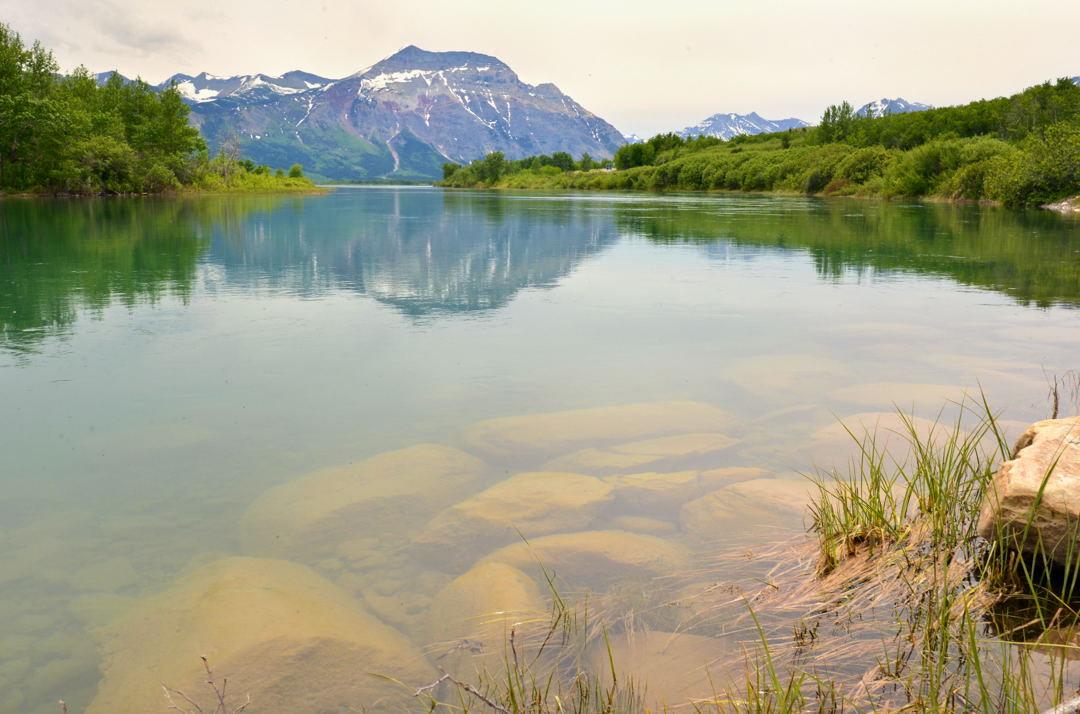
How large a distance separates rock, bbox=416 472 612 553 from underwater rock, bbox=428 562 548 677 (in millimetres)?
544

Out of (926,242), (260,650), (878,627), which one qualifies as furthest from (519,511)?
(926,242)

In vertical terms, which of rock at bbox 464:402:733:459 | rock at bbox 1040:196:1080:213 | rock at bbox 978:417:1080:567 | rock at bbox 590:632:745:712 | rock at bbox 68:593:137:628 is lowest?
rock at bbox 590:632:745:712

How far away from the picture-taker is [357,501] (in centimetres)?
591

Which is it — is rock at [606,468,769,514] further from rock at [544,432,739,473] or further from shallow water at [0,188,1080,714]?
rock at [544,432,739,473]

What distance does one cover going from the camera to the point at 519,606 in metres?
4.36

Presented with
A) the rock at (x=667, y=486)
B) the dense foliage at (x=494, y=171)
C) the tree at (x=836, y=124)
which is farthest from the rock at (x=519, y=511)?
the dense foliage at (x=494, y=171)

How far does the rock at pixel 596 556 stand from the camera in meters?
4.78

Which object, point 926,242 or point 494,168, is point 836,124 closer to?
point 494,168

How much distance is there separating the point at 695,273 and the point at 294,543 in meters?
15.3

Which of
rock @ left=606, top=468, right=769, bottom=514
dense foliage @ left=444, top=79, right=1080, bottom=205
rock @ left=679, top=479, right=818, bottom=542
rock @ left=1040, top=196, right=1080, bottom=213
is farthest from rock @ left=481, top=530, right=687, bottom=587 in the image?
dense foliage @ left=444, top=79, right=1080, bottom=205

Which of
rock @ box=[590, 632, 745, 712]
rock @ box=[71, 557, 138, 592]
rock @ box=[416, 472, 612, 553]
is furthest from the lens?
rock @ box=[416, 472, 612, 553]

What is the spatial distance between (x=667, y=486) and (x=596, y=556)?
1408 mm

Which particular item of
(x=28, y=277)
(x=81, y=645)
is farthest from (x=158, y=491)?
(x=28, y=277)

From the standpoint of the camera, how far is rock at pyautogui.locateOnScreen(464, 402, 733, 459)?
23.5ft
